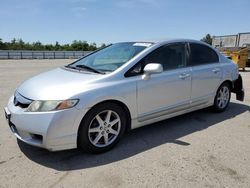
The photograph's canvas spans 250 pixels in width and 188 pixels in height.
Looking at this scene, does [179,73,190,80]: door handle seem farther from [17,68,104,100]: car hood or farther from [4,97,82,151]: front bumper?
[4,97,82,151]: front bumper

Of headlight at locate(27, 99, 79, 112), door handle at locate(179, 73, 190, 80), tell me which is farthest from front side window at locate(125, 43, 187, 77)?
headlight at locate(27, 99, 79, 112)

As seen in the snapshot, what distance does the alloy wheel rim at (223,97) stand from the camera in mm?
5408

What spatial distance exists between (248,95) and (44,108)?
20.8ft

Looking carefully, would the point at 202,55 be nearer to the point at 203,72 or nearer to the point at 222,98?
the point at 203,72

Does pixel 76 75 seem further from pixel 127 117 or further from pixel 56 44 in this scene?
pixel 56 44

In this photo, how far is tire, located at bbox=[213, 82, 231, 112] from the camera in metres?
5.34

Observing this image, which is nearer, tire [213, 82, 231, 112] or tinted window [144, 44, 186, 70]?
tinted window [144, 44, 186, 70]

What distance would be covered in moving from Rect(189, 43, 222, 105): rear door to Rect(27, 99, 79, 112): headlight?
242 centimetres

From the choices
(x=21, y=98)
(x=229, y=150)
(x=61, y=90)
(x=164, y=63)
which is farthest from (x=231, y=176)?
(x=21, y=98)

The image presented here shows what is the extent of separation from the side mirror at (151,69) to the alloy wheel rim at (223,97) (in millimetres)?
2248

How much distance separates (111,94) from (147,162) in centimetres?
100

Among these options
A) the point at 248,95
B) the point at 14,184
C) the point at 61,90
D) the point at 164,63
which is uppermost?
the point at 164,63

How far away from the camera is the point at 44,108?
3070 millimetres

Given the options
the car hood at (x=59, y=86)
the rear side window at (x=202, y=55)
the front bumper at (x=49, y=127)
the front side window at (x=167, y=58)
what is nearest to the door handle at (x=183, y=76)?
the front side window at (x=167, y=58)
